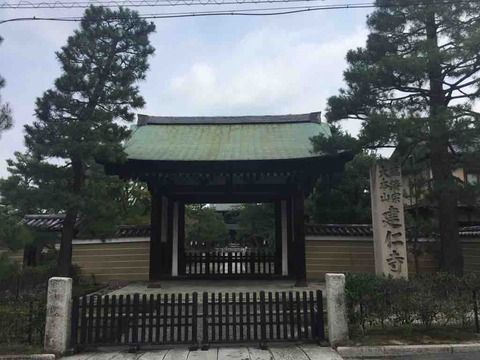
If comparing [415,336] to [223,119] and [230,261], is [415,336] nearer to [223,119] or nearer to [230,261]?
[230,261]

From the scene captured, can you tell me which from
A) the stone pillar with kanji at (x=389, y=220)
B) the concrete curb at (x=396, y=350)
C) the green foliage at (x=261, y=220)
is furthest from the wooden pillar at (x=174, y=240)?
the green foliage at (x=261, y=220)

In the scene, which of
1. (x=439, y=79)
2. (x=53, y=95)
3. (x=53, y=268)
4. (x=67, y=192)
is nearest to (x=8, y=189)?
(x=67, y=192)

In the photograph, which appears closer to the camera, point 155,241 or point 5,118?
point 5,118

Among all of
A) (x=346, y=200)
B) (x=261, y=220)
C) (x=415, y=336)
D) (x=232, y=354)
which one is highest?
(x=346, y=200)

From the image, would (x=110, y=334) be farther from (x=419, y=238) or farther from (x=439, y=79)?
(x=419, y=238)

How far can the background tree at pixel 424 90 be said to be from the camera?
33.7 feet

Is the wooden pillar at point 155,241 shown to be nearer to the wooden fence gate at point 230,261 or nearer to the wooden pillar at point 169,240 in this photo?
the wooden pillar at point 169,240

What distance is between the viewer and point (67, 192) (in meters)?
11.6

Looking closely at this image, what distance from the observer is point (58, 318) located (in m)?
7.17

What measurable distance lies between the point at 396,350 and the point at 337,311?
1.10 m

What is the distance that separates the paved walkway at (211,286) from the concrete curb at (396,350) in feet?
18.3

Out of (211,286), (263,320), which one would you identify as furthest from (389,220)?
(211,286)

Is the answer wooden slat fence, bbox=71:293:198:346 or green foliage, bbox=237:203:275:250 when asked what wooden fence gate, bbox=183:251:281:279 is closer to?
wooden slat fence, bbox=71:293:198:346

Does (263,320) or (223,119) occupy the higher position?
(223,119)
